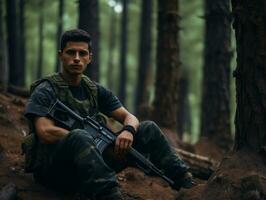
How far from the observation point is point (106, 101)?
5402mm

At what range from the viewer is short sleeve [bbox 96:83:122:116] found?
17.6ft

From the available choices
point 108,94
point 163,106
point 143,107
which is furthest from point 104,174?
→ point 143,107

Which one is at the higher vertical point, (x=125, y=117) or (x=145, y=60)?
(x=145, y=60)

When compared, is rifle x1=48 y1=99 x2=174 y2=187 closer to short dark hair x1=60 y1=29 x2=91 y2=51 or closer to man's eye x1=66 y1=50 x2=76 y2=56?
man's eye x1=66 y1=50 x2=76 y2=56

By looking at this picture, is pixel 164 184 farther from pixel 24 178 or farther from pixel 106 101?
pixel 24 178

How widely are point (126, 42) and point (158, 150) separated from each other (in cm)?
1975

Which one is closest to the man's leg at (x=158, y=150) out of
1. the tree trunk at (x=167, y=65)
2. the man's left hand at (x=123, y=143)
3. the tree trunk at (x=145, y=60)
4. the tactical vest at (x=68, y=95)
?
the man's left hand at (x=123, y=143)

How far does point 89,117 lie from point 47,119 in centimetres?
48

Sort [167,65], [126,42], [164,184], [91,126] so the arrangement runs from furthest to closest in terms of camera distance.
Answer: [126,42], [167,65], [164,184], [91,126]

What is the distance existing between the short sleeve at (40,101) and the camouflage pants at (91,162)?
377mm

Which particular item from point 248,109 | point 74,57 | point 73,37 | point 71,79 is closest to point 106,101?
point 71,79

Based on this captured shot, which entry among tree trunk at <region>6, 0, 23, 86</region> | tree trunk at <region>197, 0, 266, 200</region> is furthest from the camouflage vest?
tree trunk at <region>6, 0, 23, 86</region>

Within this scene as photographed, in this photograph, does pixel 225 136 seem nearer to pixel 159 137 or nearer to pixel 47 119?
pixel 159 137

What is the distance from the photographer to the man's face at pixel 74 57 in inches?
195
